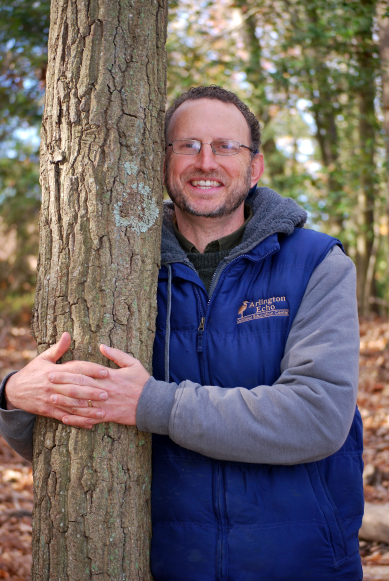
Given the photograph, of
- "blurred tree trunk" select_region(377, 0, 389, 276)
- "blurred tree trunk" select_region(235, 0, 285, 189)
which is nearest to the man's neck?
"blurred tree trunk" select_region(377, 0, 389, 276)

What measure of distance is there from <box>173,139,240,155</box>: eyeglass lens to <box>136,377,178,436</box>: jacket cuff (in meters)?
1.30

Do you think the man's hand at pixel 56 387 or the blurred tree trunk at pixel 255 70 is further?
the blurred tree trunk at pixel 255 70

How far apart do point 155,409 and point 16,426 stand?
0.65m

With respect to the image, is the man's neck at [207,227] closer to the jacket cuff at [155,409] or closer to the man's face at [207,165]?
the man's face at [207,165]

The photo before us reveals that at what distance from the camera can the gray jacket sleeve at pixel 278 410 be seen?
1.94 meters

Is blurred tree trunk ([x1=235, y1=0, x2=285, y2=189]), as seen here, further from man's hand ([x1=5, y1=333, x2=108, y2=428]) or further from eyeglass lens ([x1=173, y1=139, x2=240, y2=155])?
man's hand ([x1=5, y1=333, x2=108, y2=428])

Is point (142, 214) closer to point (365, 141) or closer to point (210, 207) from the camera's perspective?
point (210, 207)

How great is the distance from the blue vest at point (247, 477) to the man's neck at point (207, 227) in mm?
385

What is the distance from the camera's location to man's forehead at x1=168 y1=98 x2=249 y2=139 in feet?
8.60

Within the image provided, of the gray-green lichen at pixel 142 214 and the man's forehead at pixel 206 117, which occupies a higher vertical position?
the man's forehead at pixel 206 117

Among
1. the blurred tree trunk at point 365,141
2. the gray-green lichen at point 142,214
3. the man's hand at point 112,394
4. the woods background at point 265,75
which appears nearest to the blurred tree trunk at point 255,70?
the woods background at point 265,75

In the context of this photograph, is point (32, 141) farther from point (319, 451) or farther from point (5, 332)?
point (319, 451)

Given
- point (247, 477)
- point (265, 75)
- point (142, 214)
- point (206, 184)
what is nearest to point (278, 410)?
point (247, 477)

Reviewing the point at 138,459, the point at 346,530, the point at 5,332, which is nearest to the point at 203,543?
the point at 138,459
